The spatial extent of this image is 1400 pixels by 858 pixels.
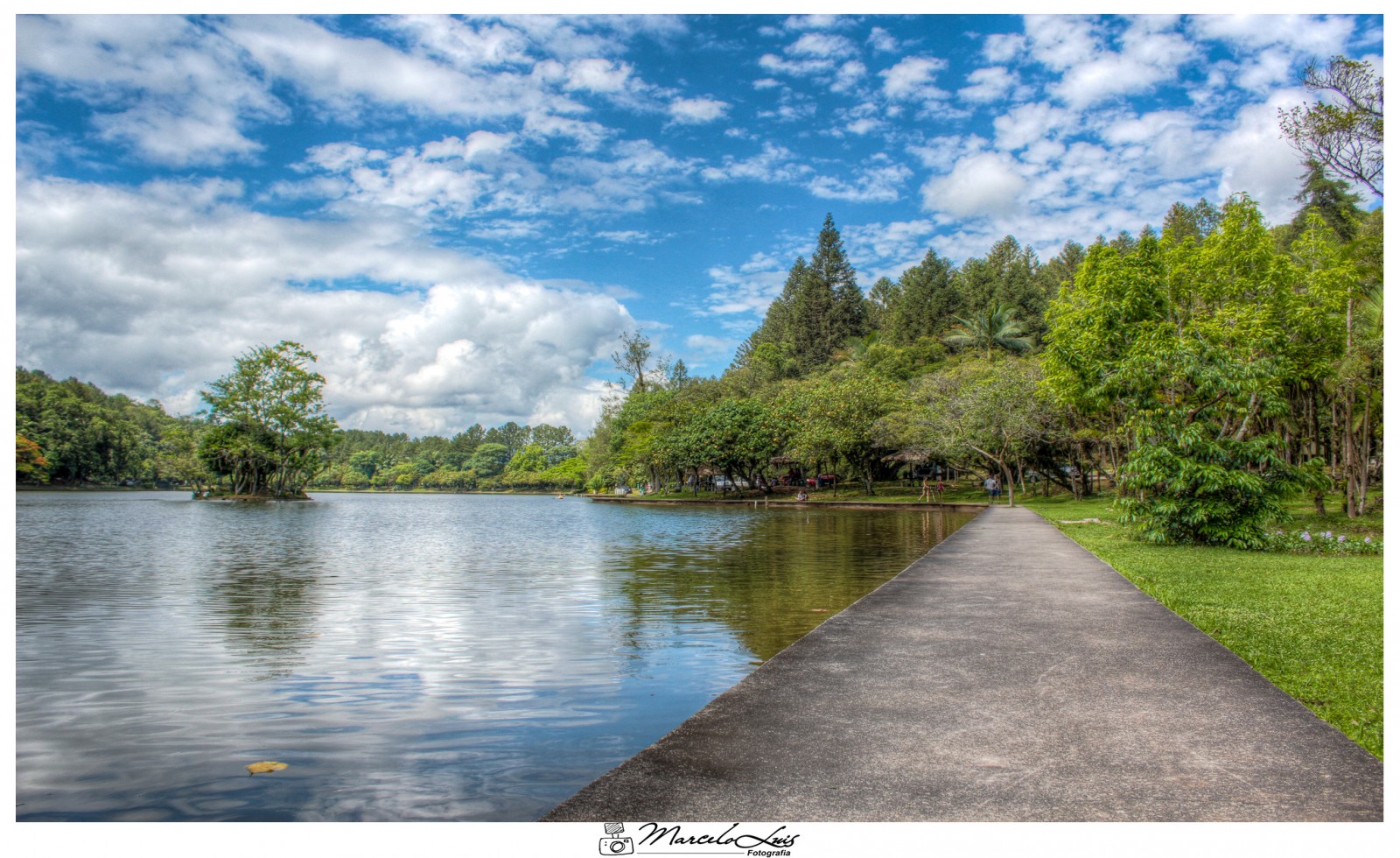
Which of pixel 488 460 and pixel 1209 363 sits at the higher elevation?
pixel 1209 363

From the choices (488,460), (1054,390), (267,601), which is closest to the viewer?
(267,601)

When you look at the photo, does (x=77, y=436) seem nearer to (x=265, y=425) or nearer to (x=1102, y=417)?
(x=265, y=425)

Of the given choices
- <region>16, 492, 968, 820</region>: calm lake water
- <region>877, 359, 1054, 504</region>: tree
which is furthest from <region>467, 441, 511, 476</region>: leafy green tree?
<region>16, 492, 968, 820</region>: calm lake water

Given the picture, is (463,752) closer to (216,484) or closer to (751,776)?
(751,776)

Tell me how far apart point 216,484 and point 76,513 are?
25.7 m

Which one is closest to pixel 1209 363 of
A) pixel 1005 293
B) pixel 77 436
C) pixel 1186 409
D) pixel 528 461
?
pixel 1186 409

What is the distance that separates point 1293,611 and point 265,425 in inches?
2278

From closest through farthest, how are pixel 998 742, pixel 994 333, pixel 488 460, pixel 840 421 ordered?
pixel 998 742
pixel 840 421
pixel 994 333
pixel 488 460

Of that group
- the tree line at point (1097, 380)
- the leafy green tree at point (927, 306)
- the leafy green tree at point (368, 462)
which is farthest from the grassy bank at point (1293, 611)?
the leafy green tree at point (368, 462)

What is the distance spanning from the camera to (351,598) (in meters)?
→ 10.1

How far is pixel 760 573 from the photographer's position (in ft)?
40.1

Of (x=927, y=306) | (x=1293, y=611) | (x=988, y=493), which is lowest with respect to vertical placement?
(x=988, y=493)

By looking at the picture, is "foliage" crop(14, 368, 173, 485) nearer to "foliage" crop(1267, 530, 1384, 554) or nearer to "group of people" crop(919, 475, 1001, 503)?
"group of people" crop(919, 475, 1001, 503)
